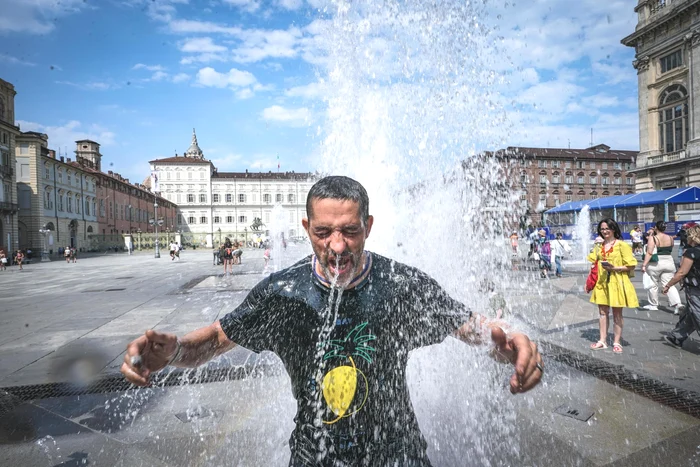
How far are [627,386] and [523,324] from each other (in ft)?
8.71

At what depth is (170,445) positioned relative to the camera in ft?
10.8

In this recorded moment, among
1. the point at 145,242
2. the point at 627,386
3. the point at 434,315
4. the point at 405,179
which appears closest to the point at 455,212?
the point at 405,179

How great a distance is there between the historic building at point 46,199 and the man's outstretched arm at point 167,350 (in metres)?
49.2

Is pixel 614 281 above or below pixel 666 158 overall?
below

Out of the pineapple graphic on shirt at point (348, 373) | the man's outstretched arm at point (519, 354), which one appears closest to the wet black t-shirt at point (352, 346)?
the pineapple graphic on shirt at point (348, 373)

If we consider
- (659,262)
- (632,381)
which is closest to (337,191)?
(632,381)

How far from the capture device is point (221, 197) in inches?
3851

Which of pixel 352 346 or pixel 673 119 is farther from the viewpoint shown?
pixel 673 119

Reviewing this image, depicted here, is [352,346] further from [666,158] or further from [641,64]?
[641,64]

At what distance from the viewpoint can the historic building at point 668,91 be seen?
94.7 feet

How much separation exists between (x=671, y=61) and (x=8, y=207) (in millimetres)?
61298

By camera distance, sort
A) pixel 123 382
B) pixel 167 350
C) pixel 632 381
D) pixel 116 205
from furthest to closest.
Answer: pixel 116 205
pixel 123 382
pixel 632 381
pixel 167 350

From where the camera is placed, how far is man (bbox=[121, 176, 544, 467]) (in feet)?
5.03

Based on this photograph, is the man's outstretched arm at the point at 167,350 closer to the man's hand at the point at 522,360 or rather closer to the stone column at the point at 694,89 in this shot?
the man's hand at the point at 522,360
